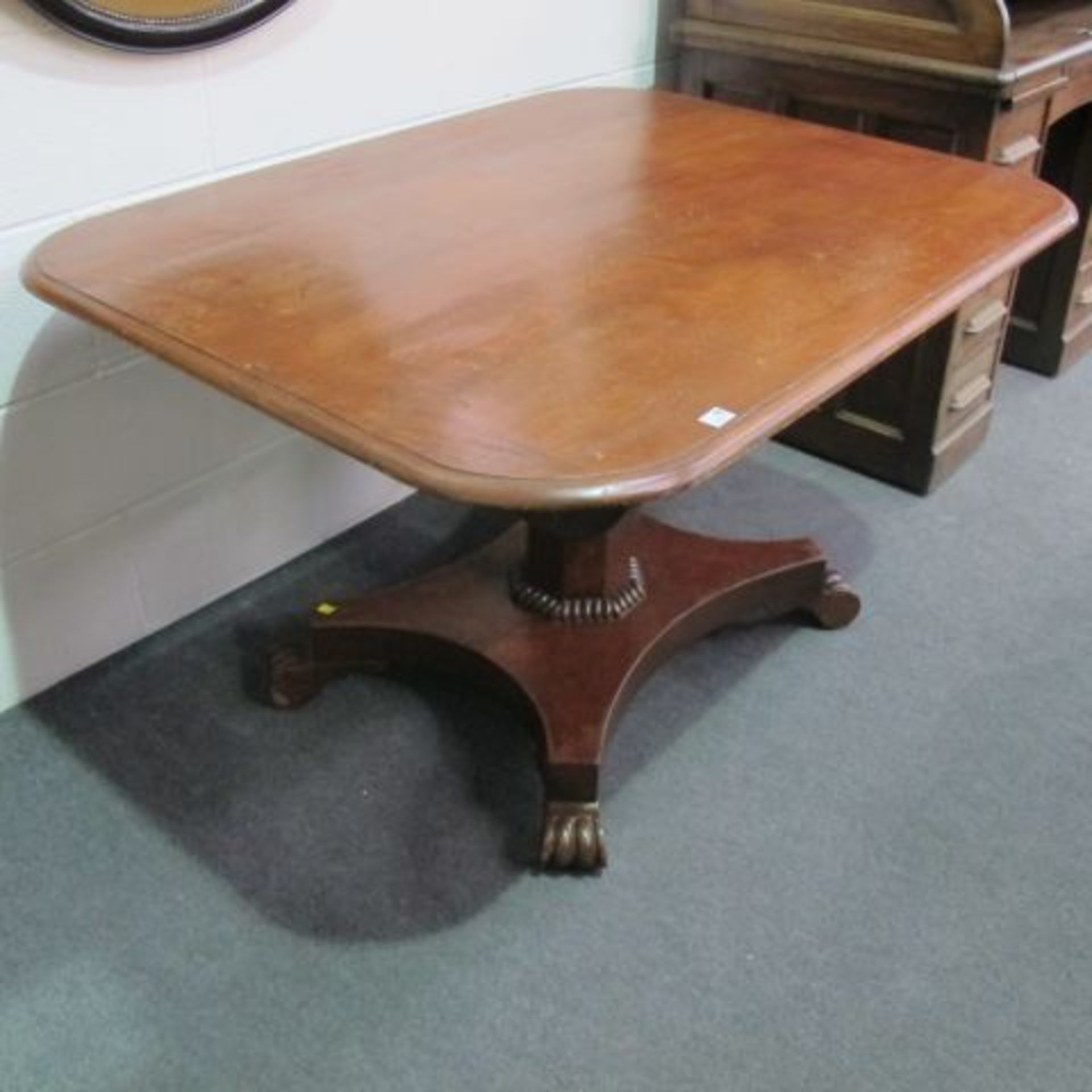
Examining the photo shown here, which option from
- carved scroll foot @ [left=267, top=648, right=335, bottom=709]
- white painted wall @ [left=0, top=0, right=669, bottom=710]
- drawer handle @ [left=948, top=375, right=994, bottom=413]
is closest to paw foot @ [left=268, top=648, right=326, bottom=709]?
carved scroll foot @ [left=267, top=648, right=335, bottom=709]

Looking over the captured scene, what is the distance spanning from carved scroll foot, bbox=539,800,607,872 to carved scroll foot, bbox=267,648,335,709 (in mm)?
415

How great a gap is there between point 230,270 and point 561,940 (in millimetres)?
815

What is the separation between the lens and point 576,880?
1.49 metres

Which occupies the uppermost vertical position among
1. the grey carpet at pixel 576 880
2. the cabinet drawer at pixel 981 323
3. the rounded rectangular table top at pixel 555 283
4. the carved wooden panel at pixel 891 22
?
the carved wooden panel at pixel 891 22

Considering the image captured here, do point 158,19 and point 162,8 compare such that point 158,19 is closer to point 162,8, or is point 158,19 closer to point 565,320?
point 162,8

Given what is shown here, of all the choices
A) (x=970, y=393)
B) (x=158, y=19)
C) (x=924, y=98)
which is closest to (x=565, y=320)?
(x=158, y=19)

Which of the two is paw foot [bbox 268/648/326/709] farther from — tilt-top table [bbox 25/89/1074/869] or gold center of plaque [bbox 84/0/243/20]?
gold center of plaque [bbox 84/0/243/20]

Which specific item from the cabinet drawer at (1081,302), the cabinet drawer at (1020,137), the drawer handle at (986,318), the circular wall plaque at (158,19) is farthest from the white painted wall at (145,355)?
the cabinet drawer at (1081,302)

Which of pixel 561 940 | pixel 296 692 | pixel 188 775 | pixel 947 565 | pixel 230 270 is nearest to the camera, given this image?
pixel 230 270

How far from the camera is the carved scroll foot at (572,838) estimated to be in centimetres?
147

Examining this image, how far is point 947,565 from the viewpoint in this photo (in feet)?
6.71

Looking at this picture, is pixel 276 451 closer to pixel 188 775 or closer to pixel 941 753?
pixel 188 775

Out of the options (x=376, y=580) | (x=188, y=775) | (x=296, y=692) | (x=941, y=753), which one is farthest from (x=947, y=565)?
(x=188, y=775)

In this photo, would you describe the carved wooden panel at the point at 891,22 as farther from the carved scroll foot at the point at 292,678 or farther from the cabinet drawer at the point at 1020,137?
the carved scroll foot at the point at 292,678
